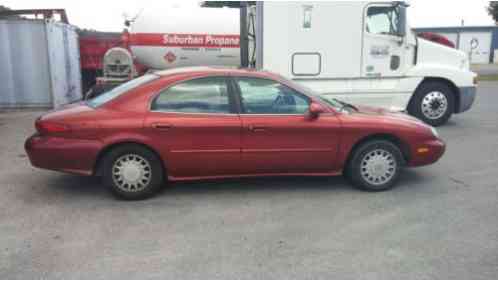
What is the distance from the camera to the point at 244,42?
8.51 meters

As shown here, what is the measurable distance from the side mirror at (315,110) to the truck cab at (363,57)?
3.43m

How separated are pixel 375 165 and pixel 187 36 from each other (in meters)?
6.16

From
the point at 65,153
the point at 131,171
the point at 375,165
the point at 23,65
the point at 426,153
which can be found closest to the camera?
the point at 65,153

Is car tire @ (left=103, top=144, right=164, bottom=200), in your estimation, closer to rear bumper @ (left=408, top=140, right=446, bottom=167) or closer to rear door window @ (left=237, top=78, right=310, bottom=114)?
rear door window @ (left=237, top=78, right=310, bottom=114)

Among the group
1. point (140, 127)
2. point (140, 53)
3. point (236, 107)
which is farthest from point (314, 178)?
point (140, 53)

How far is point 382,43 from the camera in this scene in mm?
8141

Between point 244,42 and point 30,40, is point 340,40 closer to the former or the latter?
point 244,42

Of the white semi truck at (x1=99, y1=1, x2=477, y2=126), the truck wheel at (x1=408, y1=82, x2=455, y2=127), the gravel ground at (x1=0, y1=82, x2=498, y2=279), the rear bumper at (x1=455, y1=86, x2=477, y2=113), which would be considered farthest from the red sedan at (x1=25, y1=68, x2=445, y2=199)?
the rear bumper at (x1=455, y1=86, x2=477, y2=113)

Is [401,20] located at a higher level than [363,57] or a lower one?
higher

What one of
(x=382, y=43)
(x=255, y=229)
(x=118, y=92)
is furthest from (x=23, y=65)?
(x=255, y=229)

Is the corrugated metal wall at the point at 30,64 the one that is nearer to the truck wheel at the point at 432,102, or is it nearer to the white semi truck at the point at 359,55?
the white semi truck at the point at 359,55

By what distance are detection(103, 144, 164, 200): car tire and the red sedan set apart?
0.4 inches

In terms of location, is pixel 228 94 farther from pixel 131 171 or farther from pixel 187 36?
pixel 187 36

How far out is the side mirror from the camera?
4.55 metres
